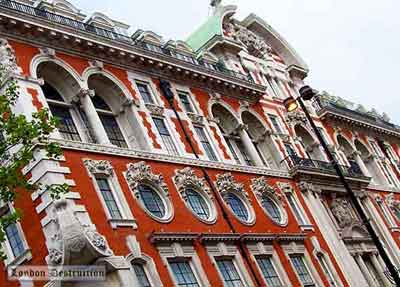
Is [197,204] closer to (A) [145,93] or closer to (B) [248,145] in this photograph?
(A) [145,93]

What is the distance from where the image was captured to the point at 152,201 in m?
27.2

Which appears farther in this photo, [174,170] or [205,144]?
[205,144]

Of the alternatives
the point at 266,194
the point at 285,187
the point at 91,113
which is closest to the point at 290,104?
the point at 91,113

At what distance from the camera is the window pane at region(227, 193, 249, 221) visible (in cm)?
3164

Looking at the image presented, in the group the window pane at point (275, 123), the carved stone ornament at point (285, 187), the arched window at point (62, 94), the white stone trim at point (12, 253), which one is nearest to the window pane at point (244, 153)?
the carved stone ornament at point (285, 187)

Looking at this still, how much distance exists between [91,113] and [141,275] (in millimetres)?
8200

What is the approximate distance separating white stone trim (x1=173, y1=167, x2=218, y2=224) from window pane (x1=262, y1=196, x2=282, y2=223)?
16.6 ft

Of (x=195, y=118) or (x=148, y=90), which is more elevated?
(x=148, y=90)

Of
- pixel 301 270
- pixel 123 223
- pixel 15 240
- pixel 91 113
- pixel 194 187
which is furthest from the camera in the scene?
pixel 301 270

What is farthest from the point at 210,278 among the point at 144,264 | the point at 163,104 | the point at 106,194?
the point at 163,104

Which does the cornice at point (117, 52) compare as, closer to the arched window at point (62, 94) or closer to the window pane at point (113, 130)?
the arched window at point (62, 94)

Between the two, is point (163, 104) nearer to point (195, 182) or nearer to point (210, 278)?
point (195, 182)

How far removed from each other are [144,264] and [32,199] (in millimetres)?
5031

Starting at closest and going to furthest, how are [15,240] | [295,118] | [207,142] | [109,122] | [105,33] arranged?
1. [15,240]
2. [109,122]
3. [105,33]
4. [207,142]
5. [295,118]
